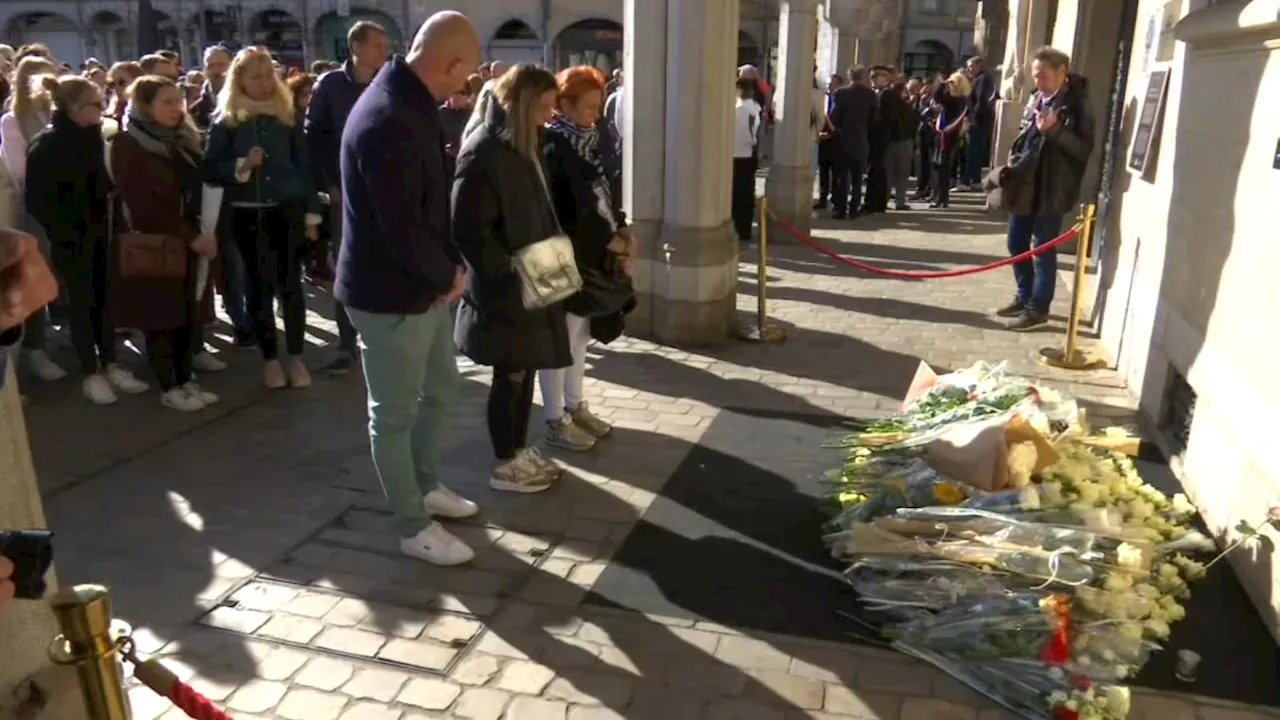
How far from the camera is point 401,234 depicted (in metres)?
3.70

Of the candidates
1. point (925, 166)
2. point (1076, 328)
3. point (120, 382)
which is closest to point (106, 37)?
point (925, 166)

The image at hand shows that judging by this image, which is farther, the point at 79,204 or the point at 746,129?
the point at 746,129

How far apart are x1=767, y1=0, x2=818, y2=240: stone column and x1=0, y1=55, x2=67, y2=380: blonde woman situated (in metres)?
7.59

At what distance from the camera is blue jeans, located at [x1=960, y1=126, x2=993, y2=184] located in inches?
648

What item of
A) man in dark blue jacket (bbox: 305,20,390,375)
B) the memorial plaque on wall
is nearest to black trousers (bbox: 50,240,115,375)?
man in dark blue jacket (bbox: 305,20,390,375)

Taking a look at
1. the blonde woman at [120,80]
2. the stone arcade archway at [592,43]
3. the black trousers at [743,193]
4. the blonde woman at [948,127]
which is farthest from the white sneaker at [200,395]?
the stone arcade archway at [592,43]

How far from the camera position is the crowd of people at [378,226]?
3.79 m

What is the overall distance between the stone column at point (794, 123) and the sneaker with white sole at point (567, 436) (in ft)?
23.5

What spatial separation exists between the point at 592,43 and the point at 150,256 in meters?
30.4

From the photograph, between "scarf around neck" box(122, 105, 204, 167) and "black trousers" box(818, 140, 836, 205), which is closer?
"scarf around neck" box(122, 105, 204, 167)

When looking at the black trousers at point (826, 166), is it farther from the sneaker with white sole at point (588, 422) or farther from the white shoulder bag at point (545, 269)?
the white shoulder bag at point (545, 269)

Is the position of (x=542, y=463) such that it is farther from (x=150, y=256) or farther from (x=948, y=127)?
(x=948, y=127)

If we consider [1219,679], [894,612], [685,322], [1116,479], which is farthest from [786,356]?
[1219,679]

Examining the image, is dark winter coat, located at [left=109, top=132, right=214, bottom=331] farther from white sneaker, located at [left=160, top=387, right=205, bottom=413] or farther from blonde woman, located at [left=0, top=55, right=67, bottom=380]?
blonde woman, located at [left=0, top=55, right=67, bottom=380]
